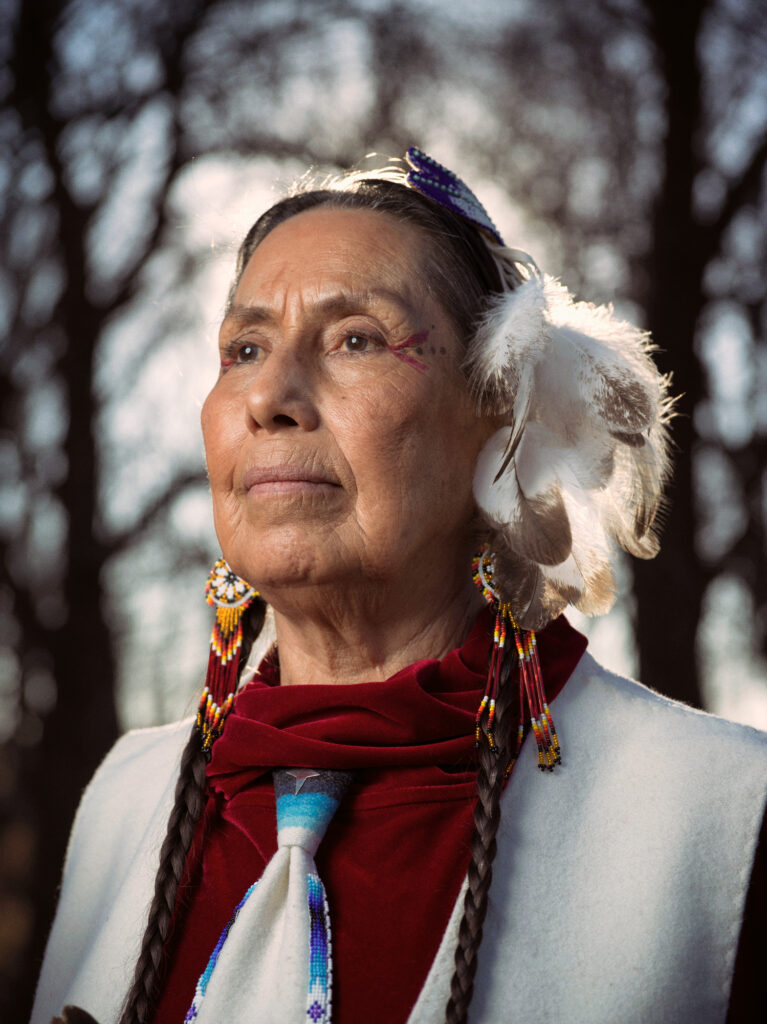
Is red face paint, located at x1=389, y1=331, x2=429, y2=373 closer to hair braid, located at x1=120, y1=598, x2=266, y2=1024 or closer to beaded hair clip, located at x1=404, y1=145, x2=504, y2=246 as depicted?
beaded hair clip, located at x1=404, y1=145, x2=504, y2=246

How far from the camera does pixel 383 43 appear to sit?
5000 millimetres

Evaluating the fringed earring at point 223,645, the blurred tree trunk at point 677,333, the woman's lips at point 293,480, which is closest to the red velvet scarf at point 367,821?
the fringed earring at point 223,645

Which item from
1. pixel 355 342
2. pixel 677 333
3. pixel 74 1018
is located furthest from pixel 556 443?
pixel 677 333

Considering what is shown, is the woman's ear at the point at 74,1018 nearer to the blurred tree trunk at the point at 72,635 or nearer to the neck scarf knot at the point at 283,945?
the neck scarf knot at the point at 283,945

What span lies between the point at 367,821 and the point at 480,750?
26 cm

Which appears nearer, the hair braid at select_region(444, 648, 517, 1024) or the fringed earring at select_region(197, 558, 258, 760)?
the hair braid at select_region(444, 648, 517, 1024)

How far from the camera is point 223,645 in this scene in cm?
225

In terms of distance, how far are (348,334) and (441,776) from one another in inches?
36.8

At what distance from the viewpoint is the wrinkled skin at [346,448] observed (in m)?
1.87

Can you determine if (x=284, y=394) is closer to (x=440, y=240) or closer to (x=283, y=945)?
(x=440, y=240)

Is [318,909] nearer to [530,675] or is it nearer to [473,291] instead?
[530,675]

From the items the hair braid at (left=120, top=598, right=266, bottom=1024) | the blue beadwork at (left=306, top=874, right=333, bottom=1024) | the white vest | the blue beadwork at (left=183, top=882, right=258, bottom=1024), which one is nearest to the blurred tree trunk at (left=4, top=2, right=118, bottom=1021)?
the white vest

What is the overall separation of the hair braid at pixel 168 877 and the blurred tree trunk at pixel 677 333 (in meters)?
3.00

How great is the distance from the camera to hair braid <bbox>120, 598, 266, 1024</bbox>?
1763mm
